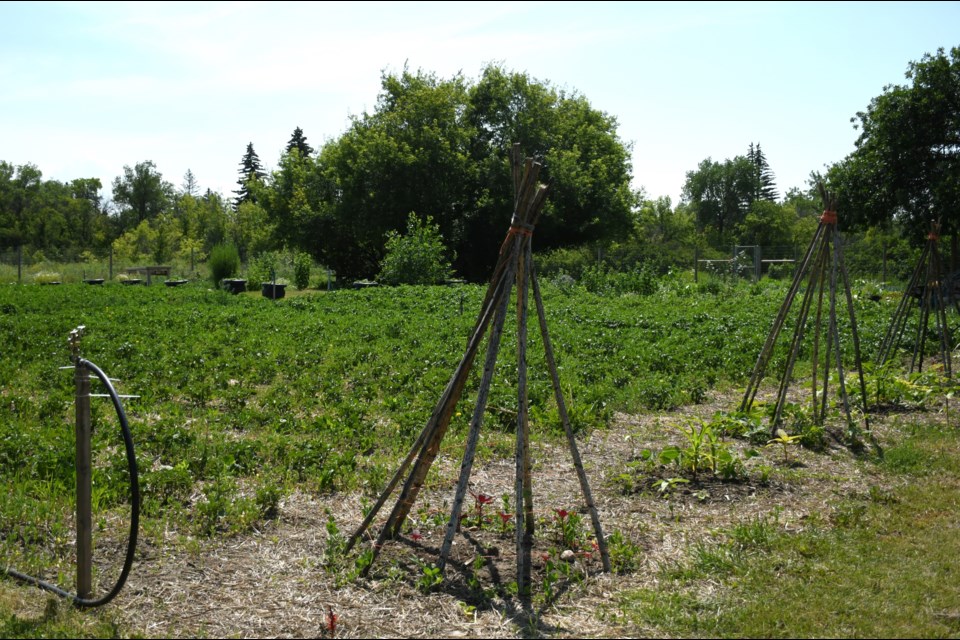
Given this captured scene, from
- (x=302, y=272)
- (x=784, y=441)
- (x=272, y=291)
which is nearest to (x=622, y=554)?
(x=784, y=441)

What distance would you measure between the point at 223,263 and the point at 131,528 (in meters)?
26.1

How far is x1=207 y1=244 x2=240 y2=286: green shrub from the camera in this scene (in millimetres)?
28219

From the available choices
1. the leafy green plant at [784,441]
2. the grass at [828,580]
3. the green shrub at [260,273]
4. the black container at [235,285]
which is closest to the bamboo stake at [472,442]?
the grass at [828,580]

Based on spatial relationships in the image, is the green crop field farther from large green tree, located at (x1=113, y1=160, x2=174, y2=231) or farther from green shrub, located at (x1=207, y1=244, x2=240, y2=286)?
large green tree, located at (x1=113, y1=160, x2=174, y2=231)

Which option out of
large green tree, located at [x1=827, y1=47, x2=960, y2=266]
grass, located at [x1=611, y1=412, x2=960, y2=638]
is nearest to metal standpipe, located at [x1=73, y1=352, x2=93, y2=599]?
grass, located at [x1=611, y1=412, x2=960, y2=638]

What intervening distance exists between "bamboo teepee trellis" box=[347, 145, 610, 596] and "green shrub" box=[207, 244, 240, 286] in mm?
25290

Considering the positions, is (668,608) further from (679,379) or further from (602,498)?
(679,379)

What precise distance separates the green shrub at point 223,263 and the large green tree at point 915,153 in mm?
20533

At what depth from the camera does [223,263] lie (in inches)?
1113

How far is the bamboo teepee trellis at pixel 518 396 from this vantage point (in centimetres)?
419

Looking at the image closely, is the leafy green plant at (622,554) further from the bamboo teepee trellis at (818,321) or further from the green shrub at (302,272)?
the green shrub at (302,272)

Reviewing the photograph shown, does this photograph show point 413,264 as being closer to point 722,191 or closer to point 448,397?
point 448,397

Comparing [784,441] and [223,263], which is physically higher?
[223,263]

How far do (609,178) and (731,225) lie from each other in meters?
54.8
